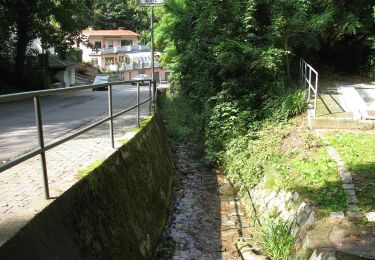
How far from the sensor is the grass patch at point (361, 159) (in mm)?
5692

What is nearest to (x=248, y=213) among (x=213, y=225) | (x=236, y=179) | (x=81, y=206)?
(x=213, y=225)

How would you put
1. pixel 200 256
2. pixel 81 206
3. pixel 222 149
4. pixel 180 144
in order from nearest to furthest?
pixel 81 206 → pixel 200 256 → pixel 222 149 → pixel 180 144

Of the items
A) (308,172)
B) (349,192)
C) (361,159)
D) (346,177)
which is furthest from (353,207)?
(361,159)

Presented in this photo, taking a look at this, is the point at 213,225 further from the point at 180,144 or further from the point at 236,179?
the point at 180,144

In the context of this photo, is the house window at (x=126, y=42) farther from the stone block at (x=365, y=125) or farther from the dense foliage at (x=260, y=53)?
the stone block at (x=365, y=125)

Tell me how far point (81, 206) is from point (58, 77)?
33786 millimetres

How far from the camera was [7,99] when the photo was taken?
2.94m

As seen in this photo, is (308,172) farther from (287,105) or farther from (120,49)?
(120,49)

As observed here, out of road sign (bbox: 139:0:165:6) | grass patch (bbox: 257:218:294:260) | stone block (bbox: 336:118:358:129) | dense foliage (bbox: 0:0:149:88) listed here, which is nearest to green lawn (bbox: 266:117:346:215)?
grass patch (bbox: 257:218:294:260)

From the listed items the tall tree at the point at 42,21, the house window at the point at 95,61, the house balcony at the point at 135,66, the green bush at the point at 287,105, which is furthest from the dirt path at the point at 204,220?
the house window at the point at 95,61

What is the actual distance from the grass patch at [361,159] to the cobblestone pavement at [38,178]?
12.3 ft

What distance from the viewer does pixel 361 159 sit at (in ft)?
23.2

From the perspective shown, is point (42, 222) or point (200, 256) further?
point (200, 256)

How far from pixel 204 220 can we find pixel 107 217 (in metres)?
3.22
